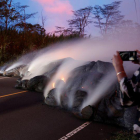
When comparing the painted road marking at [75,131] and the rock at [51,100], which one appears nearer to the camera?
the painted road marking at [75,131]

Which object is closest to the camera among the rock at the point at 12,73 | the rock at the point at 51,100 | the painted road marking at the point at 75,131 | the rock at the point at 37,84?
the painted road marking at the point at 75,131

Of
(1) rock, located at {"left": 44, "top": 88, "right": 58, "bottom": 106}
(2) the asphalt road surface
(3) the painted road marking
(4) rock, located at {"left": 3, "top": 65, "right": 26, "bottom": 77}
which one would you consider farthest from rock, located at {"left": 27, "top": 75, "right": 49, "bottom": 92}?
(4) rock, located at {"left": 3, "top": 65, "right": 26, "bottom": 77}

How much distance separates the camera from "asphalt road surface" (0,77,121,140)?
4000 millimetres

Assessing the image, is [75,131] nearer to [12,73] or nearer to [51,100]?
[51,100]

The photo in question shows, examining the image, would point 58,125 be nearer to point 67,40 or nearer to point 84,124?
point 84,124

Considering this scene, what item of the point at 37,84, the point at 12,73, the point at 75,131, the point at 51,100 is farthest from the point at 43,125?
the point at 12,73

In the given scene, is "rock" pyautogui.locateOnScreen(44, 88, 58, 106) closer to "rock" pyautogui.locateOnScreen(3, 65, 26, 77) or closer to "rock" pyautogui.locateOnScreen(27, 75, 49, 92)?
"rock" pyautogui.locateOnScreen(27, 75, 49, 92)

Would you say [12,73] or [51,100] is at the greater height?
[12,73]

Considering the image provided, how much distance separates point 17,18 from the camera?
2795 centimetres

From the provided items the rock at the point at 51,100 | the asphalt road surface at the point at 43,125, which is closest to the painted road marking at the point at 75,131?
the asphalt road surface at the point at 43,125

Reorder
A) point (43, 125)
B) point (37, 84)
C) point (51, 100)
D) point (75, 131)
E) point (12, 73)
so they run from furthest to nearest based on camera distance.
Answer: point (12, 73) → point (37, 84) → point (51, 100) → point (43, 125) → point (75, 131)

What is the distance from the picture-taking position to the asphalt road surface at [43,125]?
4.00 metres

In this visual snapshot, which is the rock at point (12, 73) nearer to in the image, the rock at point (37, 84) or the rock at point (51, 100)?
the rock at point (37, 84)

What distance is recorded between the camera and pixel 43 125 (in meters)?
4.56
